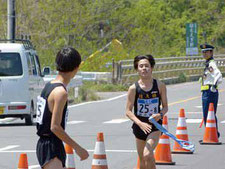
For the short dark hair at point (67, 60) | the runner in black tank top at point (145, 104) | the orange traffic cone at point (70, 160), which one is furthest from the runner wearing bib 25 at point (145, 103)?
the short dark hair at point (67, 60)

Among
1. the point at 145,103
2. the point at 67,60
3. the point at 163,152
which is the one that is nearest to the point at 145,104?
the point at 145,103

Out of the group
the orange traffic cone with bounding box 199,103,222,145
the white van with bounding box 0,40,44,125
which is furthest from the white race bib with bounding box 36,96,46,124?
the white van with bounding box 0,40,44,125

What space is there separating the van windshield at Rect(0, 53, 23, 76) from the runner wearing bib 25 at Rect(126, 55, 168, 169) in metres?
10.4

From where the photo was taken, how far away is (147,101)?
10.0m

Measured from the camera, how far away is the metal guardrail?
3550 cm

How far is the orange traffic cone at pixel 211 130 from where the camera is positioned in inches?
606

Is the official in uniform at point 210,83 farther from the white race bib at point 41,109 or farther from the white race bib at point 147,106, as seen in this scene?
the white race bib at point 41,109

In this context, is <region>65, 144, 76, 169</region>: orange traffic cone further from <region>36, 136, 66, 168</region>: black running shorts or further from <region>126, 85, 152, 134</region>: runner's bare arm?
<region>36, 136, 66, 168</region>: black running shorts

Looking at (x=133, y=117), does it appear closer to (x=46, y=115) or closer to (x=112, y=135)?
(x=46, y=115)

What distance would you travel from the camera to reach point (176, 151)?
47.2 ft

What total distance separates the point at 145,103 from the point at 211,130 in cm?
561

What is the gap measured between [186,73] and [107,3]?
5917 millimetres

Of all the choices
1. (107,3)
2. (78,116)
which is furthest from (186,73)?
(78,116)

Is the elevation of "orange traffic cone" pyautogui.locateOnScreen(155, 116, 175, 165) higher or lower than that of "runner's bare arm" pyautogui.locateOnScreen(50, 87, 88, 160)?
lower
